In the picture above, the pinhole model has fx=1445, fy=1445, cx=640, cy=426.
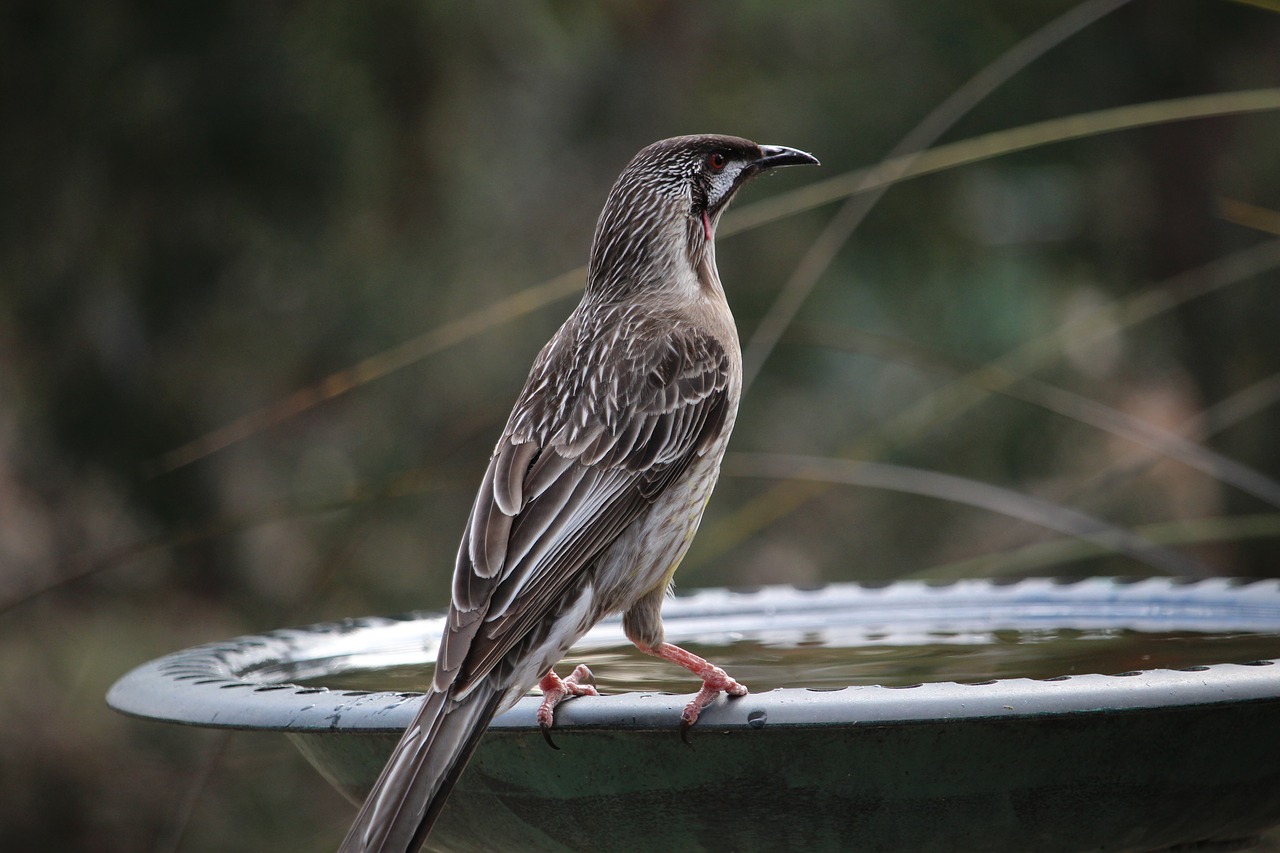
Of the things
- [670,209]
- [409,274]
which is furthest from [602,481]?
[409,274]

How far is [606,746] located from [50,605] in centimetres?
475

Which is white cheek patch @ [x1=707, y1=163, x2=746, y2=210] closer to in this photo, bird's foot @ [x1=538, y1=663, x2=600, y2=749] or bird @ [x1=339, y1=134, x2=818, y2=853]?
bird @ [x1=339, y1=134, x2=818, y2=853]

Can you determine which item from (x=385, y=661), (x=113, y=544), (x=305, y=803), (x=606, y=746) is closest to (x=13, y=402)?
(x=113, y=544)

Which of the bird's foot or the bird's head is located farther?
the bird's head

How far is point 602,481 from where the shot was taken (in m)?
2.71

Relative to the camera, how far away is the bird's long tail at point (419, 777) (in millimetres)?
1994

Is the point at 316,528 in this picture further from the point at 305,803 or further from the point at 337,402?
the point at 305,803

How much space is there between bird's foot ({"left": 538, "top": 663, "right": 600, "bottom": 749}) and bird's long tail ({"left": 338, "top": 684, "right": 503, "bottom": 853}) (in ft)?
0.37

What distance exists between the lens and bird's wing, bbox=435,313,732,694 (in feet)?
7.74

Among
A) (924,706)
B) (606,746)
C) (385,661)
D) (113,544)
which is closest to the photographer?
(924,706)

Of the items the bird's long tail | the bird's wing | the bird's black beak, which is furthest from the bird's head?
the bird's long tail

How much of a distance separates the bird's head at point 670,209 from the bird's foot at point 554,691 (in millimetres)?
1042

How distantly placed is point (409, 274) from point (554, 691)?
4514 mm

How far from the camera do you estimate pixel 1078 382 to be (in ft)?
22.4
